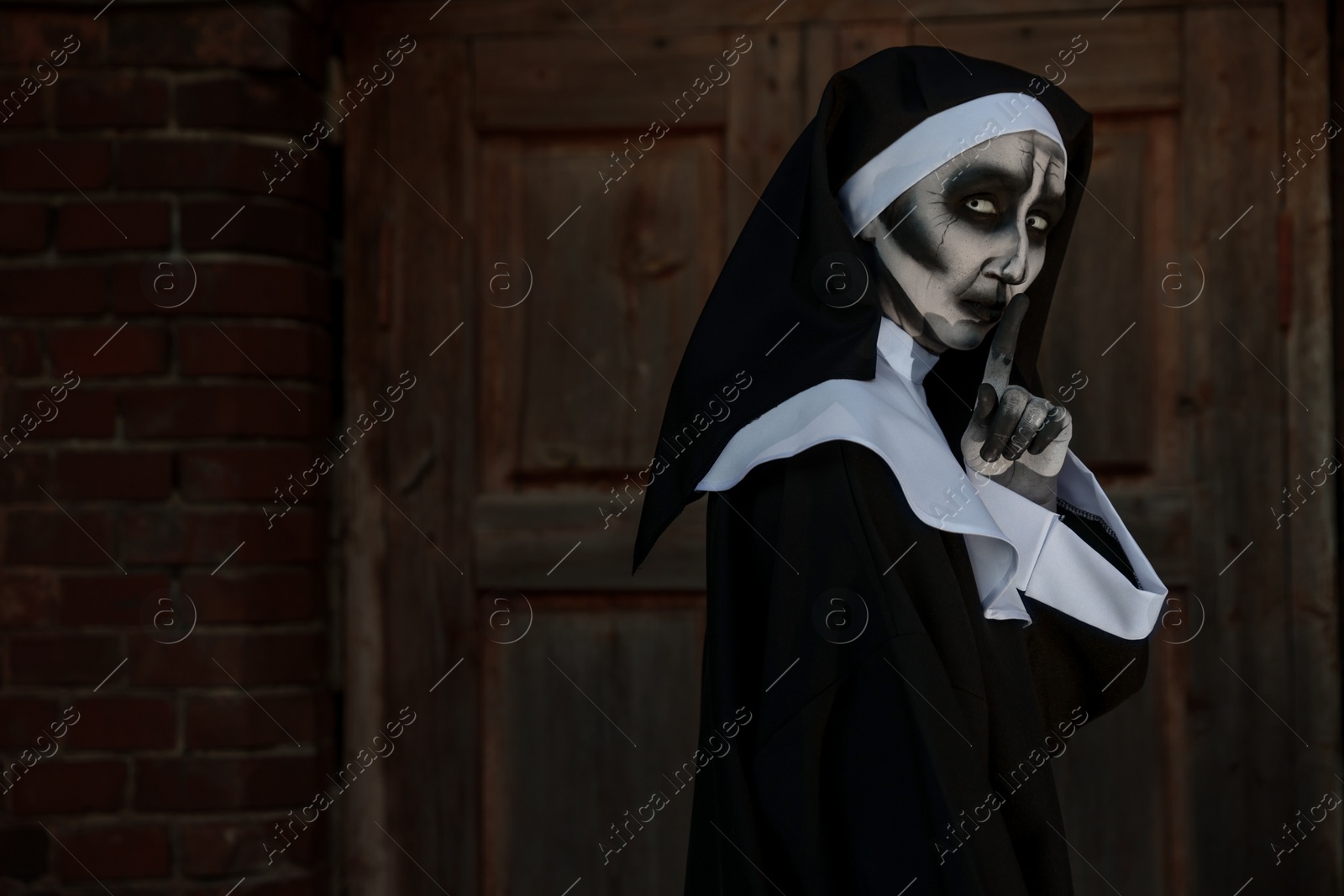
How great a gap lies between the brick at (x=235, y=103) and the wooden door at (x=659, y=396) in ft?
0.79

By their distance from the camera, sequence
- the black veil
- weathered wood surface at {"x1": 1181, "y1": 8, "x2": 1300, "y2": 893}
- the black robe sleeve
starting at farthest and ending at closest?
weathered wood surface at {"x1": 1181, "y1": 8, "x2": 1300, "y2": 893} < the black veil < the black robe sleeve

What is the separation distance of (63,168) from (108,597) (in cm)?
77

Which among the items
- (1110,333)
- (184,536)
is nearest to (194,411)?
(184,536)

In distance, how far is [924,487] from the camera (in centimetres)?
114

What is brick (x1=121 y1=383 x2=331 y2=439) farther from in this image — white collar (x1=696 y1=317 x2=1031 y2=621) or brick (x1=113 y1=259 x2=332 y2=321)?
white collar (x1=696 y1=317 x2=1031 y2=621)

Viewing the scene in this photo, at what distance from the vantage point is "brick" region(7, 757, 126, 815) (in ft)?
7.23

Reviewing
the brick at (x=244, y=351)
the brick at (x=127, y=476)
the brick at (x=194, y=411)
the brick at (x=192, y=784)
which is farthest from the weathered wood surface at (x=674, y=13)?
the brick at (x=192, y=784)

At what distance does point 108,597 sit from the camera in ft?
7.23

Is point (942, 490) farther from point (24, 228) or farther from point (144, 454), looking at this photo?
point (24, 228)

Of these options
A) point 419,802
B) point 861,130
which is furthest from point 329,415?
point 861,130

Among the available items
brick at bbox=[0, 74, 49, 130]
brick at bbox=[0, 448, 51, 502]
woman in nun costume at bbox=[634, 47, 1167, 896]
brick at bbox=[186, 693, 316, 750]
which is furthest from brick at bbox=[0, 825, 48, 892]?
woman in nun costume at bbox=[634, 47, 1167, 896]

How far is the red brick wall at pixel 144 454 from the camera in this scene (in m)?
2.21

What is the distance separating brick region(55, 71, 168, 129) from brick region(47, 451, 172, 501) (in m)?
0.59

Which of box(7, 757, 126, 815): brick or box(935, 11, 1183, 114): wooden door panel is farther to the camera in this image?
box(935, 11, 1183, 114): wooden door panel
